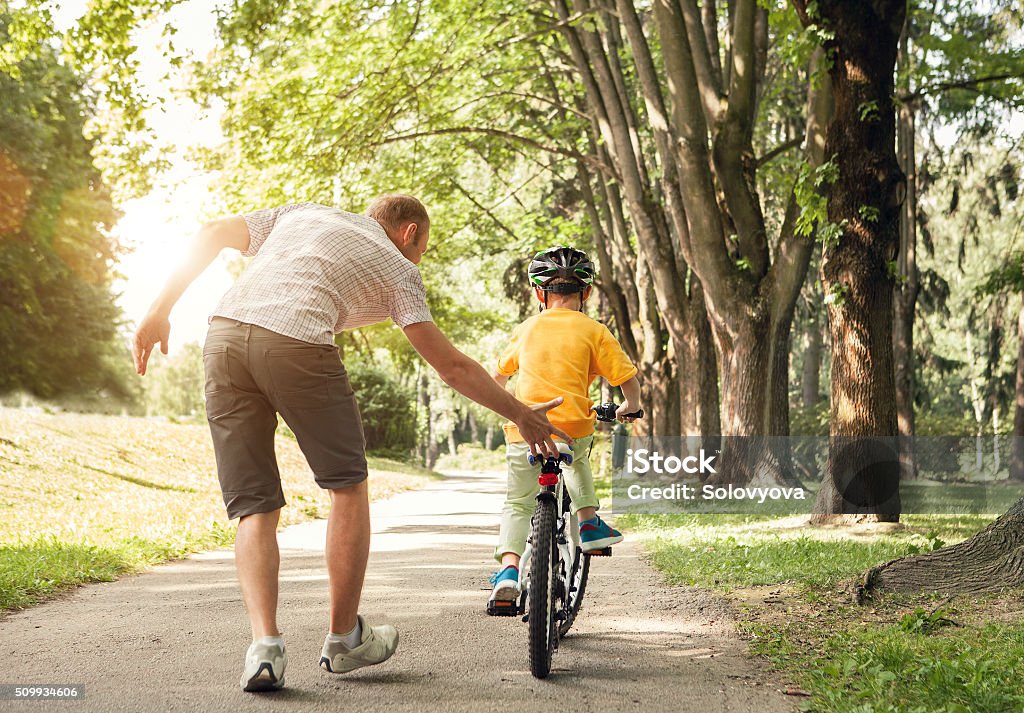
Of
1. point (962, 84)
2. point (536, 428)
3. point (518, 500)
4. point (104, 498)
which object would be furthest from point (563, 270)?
point (104, 498)

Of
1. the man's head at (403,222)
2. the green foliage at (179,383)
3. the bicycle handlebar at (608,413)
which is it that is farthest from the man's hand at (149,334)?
the green foliage at (179,383)

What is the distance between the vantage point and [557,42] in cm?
2003

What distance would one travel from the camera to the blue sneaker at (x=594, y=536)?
5125 millimetres

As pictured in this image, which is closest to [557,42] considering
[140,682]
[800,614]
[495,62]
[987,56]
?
[495,62]

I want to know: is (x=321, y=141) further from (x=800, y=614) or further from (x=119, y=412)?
(x=119, y=412)

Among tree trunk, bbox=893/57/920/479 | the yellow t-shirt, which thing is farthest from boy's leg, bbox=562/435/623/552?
tree trunk, bbox=893/57/920/479

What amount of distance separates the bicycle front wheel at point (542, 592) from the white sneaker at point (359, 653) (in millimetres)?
604

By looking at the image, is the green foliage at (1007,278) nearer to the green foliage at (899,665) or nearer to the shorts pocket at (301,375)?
the green foliage at (899,665)

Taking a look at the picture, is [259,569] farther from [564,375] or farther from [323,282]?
[564,375]

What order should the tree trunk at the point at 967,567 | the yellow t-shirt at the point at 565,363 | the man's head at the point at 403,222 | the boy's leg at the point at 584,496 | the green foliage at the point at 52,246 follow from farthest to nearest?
1. the green foliage at the point at 52,246
2. the tree trunk at the point at 967,567
3. the boy's leg at the point at 584,496
4. the yellow t-shirt at the point at 565,363
5. the man's head at the point at 403,222

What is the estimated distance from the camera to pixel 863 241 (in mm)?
Result: 9812

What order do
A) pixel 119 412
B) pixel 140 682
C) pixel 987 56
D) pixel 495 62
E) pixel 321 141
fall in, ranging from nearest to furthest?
pixel 140 682 → pixel 987 56 → pixel 321 141 → pixel 495 62 → pixel 119 412

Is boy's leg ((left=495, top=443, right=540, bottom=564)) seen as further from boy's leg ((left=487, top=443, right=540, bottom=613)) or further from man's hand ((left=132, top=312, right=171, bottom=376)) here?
man's hand ((left=132, top=312, right=171, bottom=376))

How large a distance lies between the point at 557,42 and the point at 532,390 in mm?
16287
